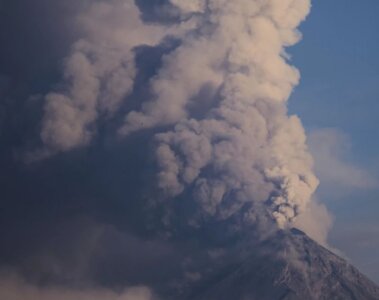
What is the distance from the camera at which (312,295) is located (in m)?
68.9

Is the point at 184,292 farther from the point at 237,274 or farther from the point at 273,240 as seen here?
the point at 273,240

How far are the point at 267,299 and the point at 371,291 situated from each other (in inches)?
589

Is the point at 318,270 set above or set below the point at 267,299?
above

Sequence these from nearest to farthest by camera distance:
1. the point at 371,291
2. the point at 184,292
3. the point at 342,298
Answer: the point at 184,292
the point at 342,298
the point at 371,291

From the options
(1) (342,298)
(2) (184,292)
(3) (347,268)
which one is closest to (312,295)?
(1) (342,298)

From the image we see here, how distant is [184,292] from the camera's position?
63594 mm

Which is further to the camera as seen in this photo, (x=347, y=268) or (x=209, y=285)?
(x=347, y=268)

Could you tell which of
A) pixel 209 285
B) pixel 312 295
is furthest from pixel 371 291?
pixel 209 285

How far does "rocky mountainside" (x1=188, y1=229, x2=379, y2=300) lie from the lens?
65.6 meters

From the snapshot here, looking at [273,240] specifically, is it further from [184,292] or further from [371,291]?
[371,291]

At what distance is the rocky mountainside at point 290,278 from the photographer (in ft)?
215

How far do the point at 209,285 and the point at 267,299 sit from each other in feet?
23.4

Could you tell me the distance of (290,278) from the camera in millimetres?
69688

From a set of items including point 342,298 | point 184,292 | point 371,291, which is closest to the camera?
point 184,292
